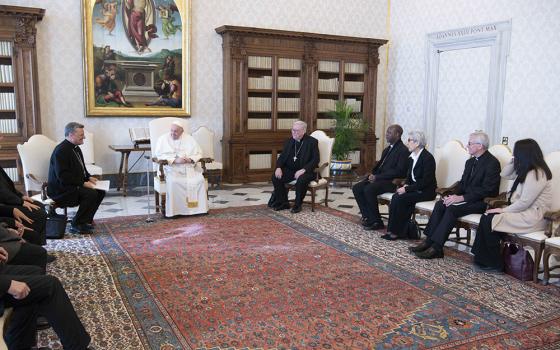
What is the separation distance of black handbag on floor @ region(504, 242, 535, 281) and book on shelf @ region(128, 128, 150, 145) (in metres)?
5.96

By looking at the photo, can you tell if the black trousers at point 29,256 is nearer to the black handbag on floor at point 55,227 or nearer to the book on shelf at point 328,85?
the black handbag on floor at point 55,227

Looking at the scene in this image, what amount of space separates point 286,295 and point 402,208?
2202 mm

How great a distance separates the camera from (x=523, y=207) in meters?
4.44

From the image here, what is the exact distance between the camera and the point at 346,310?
368 centimetres

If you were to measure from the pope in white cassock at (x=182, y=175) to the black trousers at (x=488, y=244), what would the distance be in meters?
3.60

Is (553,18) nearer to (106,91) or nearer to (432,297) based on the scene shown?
(432,297)

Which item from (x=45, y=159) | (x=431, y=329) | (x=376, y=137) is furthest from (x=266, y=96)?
(x=431, y=329)

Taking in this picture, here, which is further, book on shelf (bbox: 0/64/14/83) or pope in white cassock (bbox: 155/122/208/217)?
book on shelf (bbox: 0/64/14/83)

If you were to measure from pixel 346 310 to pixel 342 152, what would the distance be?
19.4ft

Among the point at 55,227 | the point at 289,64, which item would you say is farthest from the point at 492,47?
the point at 55,227

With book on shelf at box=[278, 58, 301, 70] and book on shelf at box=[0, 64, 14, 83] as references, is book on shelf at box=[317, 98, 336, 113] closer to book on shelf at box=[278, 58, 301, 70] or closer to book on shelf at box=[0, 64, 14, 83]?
book on shelf at box=[278, 58, 301, 70]

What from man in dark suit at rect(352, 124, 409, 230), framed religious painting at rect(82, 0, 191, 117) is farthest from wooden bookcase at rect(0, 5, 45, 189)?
man in dark suit at rect(352, 124, 409, 230)

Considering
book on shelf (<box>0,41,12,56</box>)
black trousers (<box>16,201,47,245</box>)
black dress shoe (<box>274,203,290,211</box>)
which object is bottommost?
black dress shoe (<box>274,203,290,211</box>)

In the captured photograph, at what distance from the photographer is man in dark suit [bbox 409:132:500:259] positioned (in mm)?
4898
